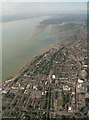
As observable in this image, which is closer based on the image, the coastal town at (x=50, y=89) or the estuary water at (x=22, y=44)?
the coastal town at (x=50, y=89)

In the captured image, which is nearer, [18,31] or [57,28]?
[18,31]

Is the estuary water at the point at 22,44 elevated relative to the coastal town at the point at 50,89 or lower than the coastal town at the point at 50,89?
elevated

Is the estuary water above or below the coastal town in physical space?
above

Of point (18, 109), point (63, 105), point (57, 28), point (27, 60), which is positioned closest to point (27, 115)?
point (18, 109)

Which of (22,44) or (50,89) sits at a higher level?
(22,44)

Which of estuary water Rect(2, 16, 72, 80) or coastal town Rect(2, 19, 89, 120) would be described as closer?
coastal town Rect(2, 19, 89, 120)

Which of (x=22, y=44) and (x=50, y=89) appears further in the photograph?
(x=22, y=44)

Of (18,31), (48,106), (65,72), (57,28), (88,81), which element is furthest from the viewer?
(57,28)

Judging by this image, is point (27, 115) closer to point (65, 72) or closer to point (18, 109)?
point (18, 109)
